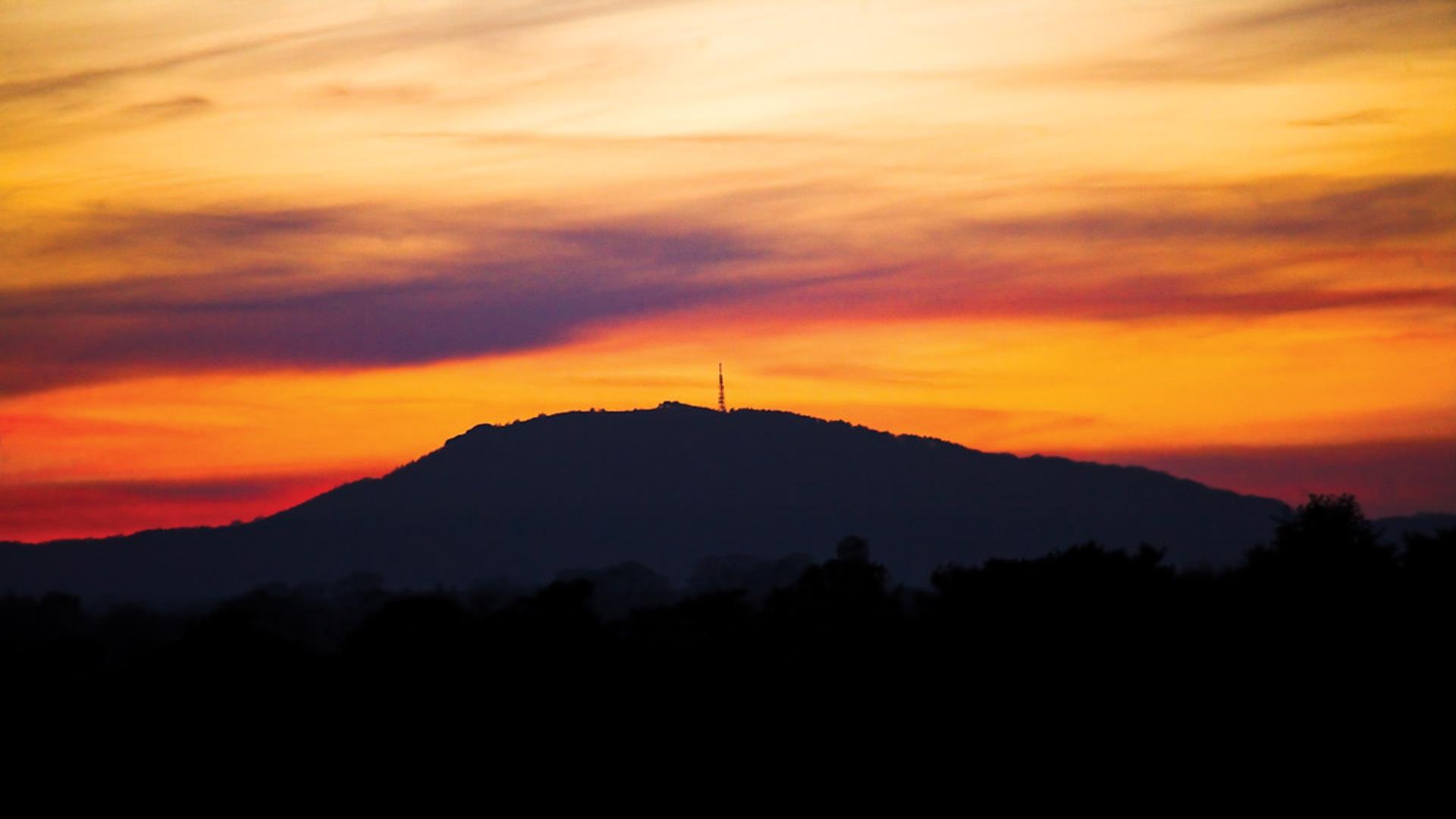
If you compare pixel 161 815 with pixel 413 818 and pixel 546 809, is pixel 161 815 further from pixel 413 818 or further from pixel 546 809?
pixel 546 809

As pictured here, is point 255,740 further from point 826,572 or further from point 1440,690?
point 826,572

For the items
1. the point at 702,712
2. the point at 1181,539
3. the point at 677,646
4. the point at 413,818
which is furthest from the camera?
the point at 1181,539

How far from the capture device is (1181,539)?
19088 cm

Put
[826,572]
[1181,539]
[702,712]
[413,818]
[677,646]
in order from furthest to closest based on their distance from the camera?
[1181,539] → [826,572] → [677,646] → [702,712] → [413,818]

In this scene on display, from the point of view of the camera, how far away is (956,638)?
4603 centimetres

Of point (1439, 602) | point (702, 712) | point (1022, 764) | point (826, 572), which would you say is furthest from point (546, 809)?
point (826, 572)

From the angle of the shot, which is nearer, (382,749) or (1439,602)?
(382,749)

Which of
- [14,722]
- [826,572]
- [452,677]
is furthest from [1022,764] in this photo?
[826,572]

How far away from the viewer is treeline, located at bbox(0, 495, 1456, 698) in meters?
39.9

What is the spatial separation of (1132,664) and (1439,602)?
301 inches

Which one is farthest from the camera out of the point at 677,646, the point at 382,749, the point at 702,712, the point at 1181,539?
the point at 1181,539

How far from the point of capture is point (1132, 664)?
1580 inches

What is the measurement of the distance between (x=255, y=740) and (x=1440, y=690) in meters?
23.8

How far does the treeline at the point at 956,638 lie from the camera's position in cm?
3994
